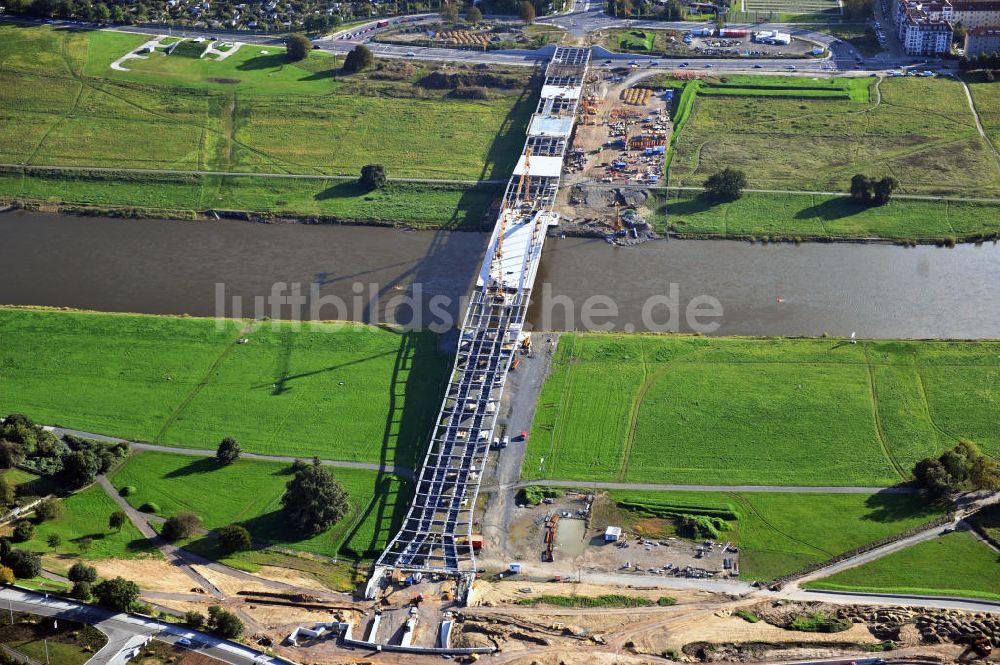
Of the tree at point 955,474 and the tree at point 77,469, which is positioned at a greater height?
the tree at point 955,474

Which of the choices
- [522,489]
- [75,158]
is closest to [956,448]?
[522,489]

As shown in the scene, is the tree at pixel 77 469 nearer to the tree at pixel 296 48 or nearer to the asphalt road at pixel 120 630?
the asphalt road at pixel 120 630

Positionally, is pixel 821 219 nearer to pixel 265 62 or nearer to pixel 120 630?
pixel 265 62

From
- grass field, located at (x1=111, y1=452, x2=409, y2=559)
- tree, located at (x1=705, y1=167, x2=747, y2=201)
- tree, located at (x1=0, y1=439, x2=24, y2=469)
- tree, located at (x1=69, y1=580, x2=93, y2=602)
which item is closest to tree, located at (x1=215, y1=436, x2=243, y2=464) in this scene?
grass field, located at (x1=111, y1=452, x2=409, y2=559)

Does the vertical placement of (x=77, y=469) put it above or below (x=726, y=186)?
below

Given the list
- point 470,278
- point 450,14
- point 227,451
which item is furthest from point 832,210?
point 450,14

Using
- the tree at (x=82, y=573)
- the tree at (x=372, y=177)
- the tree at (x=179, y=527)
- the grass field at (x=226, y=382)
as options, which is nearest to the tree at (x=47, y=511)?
the tree at (x=179, y=527)
